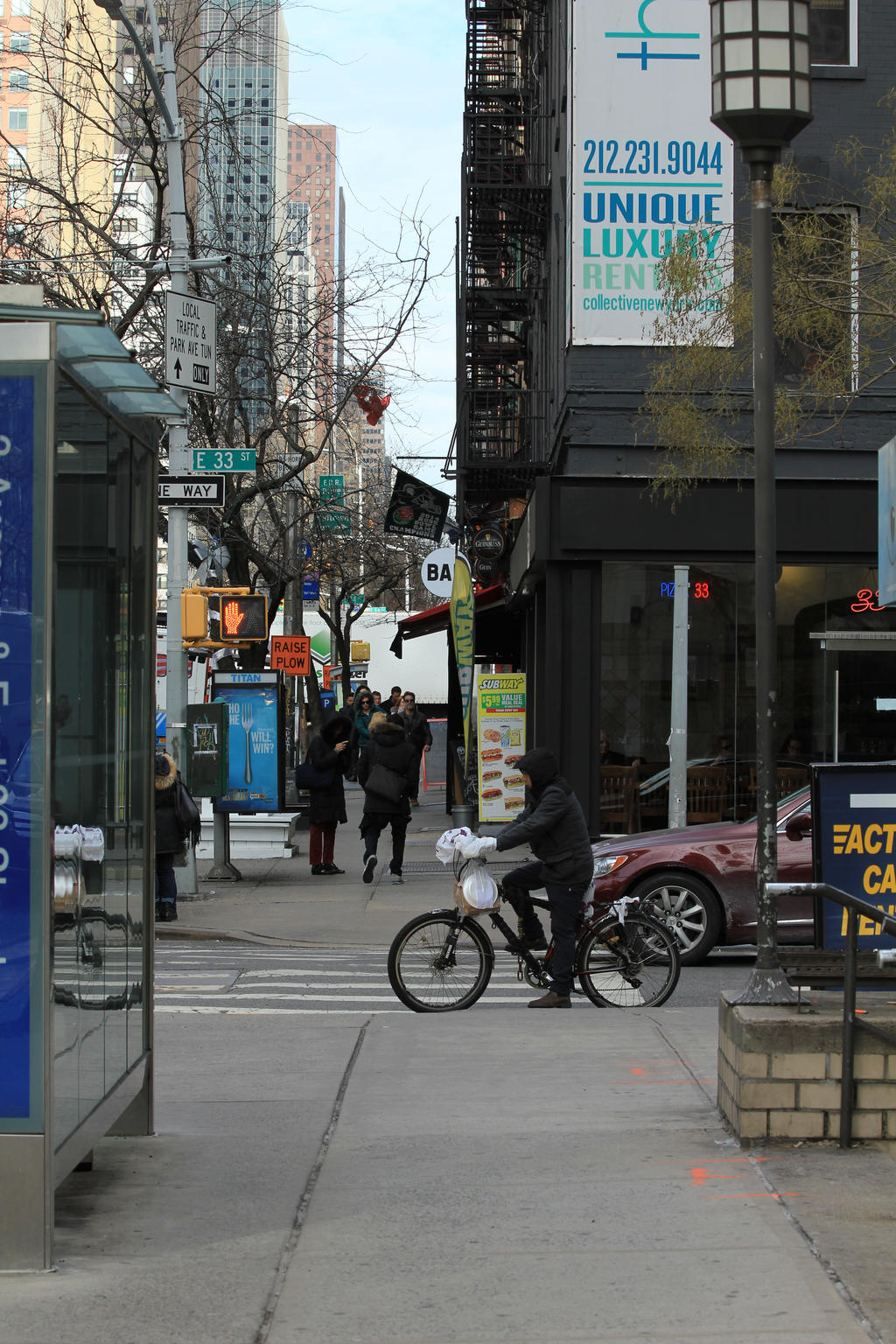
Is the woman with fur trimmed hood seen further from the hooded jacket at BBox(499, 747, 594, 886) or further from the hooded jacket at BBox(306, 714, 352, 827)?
the hooded jacket at BBox(499, 747, 594, 886)

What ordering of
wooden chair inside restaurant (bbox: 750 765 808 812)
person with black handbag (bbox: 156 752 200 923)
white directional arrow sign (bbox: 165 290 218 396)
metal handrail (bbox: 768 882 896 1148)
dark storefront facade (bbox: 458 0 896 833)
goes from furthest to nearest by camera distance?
dark storefront facade (bbox: 458 0 896 833) → wooden chair inside restaurant (bbox: 750 765 808 812) → white directional arrow sign (bbox: 165 290 218 396) → person with black handbag (bbox: 156 752 200 923) → metal handrail (bbox: 768 882 896 1148)

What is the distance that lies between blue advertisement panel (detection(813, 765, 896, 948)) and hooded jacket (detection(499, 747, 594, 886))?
2.52 m

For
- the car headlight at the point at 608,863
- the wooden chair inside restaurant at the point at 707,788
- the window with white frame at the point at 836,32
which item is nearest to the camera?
the car headlight at the point at 608,863

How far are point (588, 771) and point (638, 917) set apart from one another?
9.53m

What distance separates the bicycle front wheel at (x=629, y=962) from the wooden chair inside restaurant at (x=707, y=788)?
30.8 feet

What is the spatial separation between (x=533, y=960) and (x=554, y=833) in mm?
912

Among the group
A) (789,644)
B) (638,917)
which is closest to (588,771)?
(789,644)

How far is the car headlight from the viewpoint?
12055 mm

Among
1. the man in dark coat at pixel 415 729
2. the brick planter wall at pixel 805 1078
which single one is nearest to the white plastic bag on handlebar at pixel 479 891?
the brick planter wall at pixel 805 1078

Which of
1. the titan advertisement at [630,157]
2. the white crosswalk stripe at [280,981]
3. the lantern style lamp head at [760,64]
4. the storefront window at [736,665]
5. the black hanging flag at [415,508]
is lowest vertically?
the white crosswalk stripe at [280,981]

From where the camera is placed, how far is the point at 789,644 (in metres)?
19.6

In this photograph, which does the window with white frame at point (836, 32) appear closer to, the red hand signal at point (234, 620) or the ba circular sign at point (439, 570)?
the ba circular sign at point (439, 570)

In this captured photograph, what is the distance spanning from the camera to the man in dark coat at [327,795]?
60.0 ft

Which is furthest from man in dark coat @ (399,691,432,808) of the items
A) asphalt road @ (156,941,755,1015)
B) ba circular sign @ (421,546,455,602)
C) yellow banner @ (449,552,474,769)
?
asphalt road @ (156,941,755,1015)
